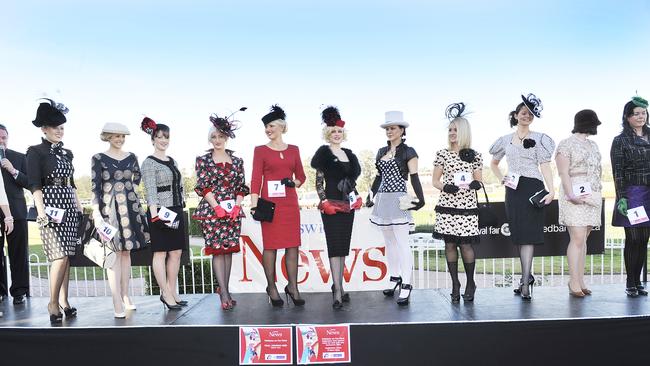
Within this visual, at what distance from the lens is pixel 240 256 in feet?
16.5

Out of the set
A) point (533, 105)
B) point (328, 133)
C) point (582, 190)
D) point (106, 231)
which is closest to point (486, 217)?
point (582, 190)

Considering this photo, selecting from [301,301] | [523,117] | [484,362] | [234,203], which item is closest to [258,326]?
[301,301]

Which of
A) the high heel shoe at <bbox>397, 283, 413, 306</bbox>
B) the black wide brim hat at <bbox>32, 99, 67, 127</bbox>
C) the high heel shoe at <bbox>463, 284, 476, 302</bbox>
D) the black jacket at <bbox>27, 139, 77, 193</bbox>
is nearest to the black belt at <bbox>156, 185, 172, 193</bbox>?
the black jacket at <bbox>27, 139, 77, 193</bbox>

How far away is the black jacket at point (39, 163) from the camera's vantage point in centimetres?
328

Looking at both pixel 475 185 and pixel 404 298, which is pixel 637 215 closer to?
pixel 475 185

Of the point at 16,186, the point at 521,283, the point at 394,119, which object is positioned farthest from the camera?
the point at 16,186

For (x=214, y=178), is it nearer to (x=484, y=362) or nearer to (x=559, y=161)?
(x=484, y=362)

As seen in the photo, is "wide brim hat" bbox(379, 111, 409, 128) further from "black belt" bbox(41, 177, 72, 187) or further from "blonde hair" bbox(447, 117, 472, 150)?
"black belt" bbox(41, 177, 72, 187)

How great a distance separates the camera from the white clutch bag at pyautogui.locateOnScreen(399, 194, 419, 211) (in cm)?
352

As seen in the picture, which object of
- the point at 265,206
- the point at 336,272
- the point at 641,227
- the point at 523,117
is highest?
the point at 523,117

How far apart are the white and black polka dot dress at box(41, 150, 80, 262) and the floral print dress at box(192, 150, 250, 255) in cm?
94

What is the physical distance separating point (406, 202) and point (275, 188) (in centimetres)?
105

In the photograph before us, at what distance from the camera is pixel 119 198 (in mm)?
3355

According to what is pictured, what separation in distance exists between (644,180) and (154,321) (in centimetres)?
411
